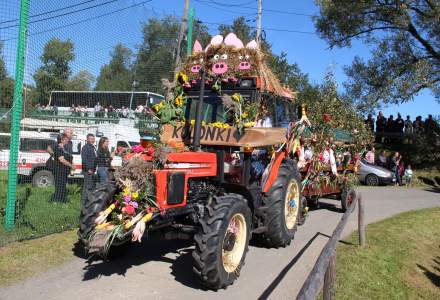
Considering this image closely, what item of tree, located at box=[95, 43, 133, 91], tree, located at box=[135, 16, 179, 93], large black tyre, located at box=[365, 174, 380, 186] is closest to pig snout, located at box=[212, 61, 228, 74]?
tree, located at box=[95, 43, 133, 91]

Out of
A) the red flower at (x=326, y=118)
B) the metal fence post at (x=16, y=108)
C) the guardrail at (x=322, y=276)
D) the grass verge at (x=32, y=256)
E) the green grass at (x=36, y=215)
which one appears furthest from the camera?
the red flower at (x=326, y=118)

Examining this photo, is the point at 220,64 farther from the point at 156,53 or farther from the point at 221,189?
the point at 156,53

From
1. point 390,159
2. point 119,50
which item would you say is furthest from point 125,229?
point 390,159

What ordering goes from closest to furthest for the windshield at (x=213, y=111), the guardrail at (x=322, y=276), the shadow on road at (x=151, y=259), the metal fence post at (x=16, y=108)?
1. the guardrail at (x=322, y=276)
2. the shadow on road at (x=151, y=259)
3. the windshield at (x=213, y=111)
4. the metal fence post at (x=16, y=108)

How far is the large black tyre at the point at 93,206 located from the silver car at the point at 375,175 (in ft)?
55.9

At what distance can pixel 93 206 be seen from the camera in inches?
235

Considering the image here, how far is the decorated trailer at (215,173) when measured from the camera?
5.42 m

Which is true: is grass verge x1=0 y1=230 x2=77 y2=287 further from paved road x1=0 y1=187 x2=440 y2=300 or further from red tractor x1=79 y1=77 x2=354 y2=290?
red tractor x1=79 y1=77 x2=354 y2=290

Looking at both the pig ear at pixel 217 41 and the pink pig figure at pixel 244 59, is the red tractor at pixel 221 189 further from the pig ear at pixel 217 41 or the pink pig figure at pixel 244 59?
the pig ear at pixel 217 41

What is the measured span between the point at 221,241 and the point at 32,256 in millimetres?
2797

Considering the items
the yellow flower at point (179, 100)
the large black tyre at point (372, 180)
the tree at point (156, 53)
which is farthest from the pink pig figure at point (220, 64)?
the large black tyre at point (372, 180)

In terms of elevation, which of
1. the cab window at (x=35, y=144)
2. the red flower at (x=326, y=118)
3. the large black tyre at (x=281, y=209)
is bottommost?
the large black tyre at (x=281, y=209)

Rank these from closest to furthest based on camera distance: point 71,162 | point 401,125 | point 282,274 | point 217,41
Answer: point 282,274, point 217,41, point 71,162, point 401,125

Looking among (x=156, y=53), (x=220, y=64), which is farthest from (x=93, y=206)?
(x=156, y=53)
